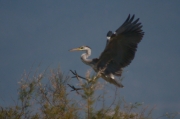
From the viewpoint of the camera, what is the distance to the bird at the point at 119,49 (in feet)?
28.7

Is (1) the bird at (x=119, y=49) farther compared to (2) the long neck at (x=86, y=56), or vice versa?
(2) the long neck at (x=86, y=56)

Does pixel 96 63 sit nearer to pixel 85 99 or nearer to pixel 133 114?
pixel 133 114

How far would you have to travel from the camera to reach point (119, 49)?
8.89 meters

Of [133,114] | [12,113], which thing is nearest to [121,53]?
[133,114]

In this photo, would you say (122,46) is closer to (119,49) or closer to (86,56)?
(119,49)

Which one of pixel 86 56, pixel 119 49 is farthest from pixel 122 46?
pixel 86 56

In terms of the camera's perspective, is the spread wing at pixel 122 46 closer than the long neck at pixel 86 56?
Yes

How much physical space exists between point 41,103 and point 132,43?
10.7 feet

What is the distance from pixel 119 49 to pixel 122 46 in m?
0.11

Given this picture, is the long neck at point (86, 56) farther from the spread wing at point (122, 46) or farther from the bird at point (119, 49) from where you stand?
the spread wing at point (122, 46)

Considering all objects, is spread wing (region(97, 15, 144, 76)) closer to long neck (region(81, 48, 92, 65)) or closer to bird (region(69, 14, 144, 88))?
bird (region(69, 14, 144, 88))

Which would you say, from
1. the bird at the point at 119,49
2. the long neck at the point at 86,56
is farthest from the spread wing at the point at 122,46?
the long neck at the point at 86,56

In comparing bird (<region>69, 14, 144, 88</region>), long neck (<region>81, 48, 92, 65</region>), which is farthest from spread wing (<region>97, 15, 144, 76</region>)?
long neck (<region>81, 48, 92, 65</region>)

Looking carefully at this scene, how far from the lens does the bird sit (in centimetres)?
874
